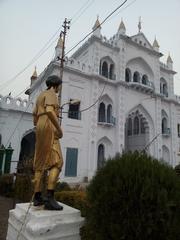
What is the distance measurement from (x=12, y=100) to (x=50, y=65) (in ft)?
14.2

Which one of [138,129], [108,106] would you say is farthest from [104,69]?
[138,129]

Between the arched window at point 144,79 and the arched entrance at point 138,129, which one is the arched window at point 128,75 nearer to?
the arched window at point 144,79

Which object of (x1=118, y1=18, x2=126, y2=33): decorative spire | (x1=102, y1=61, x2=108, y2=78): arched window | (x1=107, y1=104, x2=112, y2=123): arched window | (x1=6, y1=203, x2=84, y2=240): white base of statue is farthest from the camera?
(x1=118, y1=18, x2=126, y2=33): decorative spire

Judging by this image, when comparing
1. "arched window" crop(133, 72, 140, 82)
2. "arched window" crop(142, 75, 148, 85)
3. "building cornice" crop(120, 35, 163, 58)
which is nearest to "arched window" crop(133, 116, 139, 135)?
"arched window" crop(142, 75, 148, 85)

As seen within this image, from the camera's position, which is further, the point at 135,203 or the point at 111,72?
the point at 111,72

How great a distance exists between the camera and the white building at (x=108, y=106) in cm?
1758

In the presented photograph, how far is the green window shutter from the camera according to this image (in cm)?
1720

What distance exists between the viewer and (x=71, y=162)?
690 inches

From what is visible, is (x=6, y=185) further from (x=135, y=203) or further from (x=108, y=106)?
(x=108, y=106)

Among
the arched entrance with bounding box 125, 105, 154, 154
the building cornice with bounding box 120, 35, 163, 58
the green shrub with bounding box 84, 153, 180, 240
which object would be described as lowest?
the green shrub with bounding box 84, 153, 180, 240

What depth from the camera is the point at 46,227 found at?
3.19 meters

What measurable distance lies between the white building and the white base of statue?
43.1ft

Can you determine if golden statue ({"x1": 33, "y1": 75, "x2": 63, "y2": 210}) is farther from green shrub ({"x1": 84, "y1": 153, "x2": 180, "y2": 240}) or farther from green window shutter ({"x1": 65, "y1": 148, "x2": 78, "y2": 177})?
green window shutter ({"x1": 65, "y1": 148, "x2": 78, "y2": 177})

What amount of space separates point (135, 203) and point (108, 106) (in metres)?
18.2
